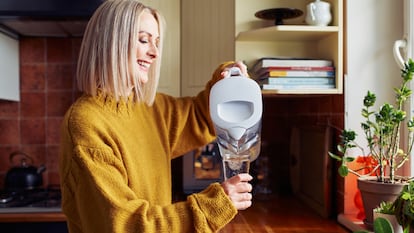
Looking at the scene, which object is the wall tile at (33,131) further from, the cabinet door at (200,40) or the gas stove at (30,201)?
the cabinet door at (200,40)

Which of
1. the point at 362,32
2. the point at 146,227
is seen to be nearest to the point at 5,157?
the point at 146,227

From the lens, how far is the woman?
827 millimetres

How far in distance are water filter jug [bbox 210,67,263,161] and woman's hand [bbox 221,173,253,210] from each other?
7cm

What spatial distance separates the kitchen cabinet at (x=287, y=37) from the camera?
55.2 inches

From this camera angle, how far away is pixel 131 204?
0.83 m

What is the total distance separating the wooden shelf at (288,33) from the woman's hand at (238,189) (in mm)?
701

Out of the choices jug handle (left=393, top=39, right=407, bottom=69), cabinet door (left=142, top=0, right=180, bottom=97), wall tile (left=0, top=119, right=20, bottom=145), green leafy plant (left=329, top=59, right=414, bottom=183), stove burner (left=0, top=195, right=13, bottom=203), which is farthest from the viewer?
wall tile (left=0, top=119, right=20, bottom=145)

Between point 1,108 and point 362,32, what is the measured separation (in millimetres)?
1625

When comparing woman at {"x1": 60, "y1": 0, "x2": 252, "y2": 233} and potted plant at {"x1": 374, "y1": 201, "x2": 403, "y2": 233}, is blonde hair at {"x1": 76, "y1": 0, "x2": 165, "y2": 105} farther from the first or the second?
potted plant at {"x1": 374, "y1": 201, "x2": 403, "y2": 233}

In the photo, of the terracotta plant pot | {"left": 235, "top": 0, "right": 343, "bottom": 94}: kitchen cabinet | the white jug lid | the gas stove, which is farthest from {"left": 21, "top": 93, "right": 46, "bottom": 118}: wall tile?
the terracotta plant pot

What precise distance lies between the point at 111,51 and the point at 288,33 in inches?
28.0

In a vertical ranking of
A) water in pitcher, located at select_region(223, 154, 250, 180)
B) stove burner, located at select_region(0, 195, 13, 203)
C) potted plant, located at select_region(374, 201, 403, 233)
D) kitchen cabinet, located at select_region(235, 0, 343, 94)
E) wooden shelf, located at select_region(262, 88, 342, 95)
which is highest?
kitchen cabinet, located at select_region(235, 0, 343, 94)

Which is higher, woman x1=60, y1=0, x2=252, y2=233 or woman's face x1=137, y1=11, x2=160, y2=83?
woman's face x1=137, y1=11, x2=160, y2=83

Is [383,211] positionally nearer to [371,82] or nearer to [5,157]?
[371,82]
